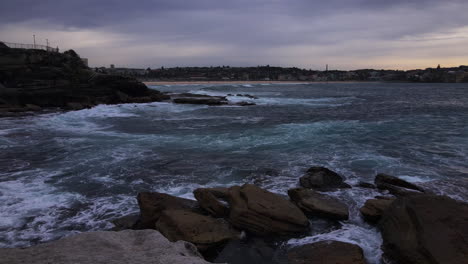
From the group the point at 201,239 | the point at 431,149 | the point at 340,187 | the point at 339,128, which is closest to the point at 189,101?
the point at 339,128

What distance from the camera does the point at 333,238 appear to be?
21.7 feet

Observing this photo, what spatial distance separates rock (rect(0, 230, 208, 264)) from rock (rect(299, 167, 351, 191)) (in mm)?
5668

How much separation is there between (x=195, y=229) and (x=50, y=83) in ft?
107

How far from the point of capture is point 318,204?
784 centimetres

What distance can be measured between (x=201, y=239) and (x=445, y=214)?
4.46m

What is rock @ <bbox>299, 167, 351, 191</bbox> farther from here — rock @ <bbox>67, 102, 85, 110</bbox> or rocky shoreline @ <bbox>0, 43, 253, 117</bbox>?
rock @ <bbox>67, 102, 85, 110</bbox>

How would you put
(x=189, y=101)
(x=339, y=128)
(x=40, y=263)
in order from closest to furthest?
(x=40, y=263) → (x=339, y=128) → (x=189, y=101)

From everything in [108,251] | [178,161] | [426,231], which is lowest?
[178,161]

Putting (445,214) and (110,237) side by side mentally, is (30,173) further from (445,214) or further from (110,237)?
(445,214)

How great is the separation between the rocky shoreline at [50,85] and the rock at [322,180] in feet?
83.7

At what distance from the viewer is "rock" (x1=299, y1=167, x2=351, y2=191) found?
9.50m

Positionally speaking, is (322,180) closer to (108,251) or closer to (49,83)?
(108,251)

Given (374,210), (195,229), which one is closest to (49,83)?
(195,229)

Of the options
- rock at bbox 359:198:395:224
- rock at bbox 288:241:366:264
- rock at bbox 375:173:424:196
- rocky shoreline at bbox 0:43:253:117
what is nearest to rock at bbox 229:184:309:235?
rock at bbox 288:241:366:264
